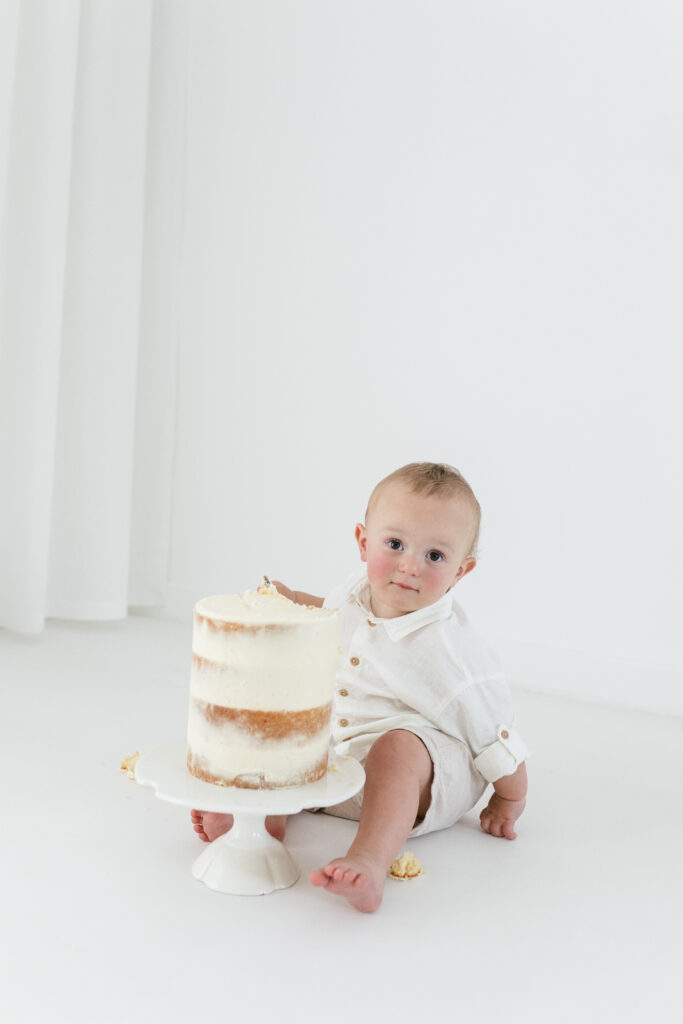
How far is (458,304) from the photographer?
6.24 feet

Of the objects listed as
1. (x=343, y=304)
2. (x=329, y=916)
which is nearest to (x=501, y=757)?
(x=329, y=916)

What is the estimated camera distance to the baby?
107 centimetres

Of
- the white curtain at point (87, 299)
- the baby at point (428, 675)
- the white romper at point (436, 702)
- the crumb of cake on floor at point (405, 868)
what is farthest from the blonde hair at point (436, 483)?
the white curtain at point (87, 299)

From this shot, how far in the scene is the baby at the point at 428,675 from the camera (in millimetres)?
1069

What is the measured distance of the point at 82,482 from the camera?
207 centimetres

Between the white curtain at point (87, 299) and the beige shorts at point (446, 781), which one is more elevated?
the white curtain at point (87, 299)

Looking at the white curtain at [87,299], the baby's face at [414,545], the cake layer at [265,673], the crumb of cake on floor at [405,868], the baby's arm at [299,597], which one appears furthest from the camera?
the white curtain at [87,299]

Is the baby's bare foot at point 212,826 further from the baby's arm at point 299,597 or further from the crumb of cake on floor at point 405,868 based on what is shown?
the baby's arm at point 299,597

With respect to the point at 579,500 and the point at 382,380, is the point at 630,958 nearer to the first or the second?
the point at 579,500

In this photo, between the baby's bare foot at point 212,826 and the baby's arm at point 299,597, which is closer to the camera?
the baby's bare foot at point 212,826

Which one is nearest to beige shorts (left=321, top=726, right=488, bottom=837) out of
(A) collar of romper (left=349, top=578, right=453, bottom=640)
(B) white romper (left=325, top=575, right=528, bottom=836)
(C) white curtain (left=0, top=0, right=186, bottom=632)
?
(B) white romper (left=325, top=575, right=528, bottom=836)

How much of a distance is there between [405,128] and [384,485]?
110 cm

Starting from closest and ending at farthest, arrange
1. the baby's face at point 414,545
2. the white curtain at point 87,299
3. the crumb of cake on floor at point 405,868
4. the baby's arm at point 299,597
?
the crumb of cake on floor at point 405,868
the baby's face at point 414,545
the baby's arm at point 299,597
the white curtain at point 87,299

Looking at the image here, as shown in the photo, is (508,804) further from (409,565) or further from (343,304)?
(343,304)
